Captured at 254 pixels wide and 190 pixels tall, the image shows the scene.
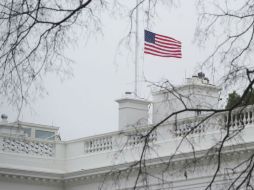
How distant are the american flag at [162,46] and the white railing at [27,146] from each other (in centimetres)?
508

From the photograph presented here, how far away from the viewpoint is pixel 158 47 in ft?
123

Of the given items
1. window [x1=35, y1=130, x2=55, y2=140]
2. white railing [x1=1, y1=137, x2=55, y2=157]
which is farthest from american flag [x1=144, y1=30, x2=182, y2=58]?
window [x1=35, y1=130, x2=55, y2=140]

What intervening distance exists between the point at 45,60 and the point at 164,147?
21.0m

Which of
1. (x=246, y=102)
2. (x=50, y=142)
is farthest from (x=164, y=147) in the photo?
(x=246, y=102)

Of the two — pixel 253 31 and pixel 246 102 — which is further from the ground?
pixel 253 31

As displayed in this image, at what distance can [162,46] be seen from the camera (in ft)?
123

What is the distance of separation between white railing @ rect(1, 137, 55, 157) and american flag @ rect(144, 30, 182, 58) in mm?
5083

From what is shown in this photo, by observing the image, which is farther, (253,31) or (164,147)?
(164,147)

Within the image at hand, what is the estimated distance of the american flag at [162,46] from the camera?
121 ft

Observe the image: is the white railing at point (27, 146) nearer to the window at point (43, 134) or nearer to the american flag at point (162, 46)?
the window at point (43, 134)

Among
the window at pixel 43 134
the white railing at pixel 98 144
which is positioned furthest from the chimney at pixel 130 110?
the window at pixel 43 134

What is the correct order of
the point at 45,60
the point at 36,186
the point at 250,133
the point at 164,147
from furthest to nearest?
the point at 36,186 < the point at 164,147 < the point at 250,133 < the point at 45,60

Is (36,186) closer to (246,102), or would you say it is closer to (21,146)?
(21,146)

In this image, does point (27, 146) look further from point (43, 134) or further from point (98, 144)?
point (43, 134)
